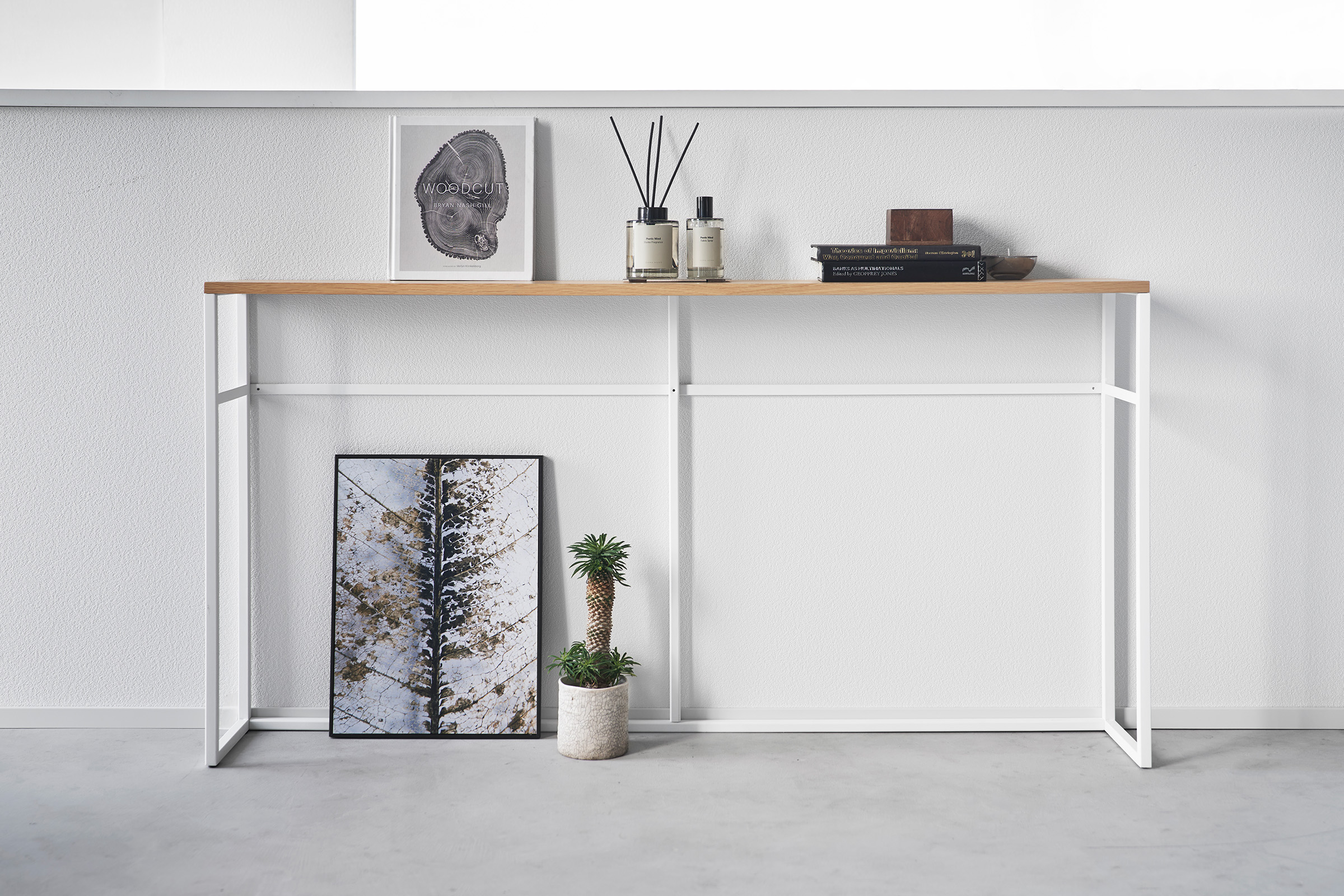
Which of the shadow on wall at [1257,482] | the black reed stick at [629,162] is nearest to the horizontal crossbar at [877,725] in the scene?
the shadow on wall at [1257,482]

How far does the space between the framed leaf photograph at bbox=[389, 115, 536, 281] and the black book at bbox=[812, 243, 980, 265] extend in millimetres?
711

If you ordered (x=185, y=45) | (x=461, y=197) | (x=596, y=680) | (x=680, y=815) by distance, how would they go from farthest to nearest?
(x=185, y=45)
(x=461, y=197)
(x=596, y=680)
(x=680, y=815)

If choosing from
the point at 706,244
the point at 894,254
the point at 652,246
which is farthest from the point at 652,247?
the point at 894,254

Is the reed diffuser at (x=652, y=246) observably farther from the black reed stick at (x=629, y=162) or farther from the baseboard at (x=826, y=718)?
the baseboard at (x=826, y=718)

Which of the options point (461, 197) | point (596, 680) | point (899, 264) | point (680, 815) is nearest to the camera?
point (680, 815)

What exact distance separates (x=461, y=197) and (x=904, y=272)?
102 centimetres

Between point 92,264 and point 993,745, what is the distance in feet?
7.76

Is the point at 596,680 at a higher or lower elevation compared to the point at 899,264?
lower

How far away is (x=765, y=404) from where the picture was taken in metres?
2.59

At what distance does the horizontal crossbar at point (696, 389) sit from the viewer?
2.57 metres

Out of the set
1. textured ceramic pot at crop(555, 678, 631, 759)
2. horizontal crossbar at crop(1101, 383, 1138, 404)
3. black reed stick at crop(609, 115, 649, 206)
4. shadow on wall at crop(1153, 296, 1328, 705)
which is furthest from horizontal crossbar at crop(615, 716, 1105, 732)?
black reed stick at crop(609, 115, 649, 206)

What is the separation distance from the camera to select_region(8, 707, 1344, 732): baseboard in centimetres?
260

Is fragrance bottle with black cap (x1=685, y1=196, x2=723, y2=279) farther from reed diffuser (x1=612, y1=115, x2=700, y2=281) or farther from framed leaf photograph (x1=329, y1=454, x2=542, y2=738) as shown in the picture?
framed leaf photograph (x1=329, y1=454, x2=542, y2=738)

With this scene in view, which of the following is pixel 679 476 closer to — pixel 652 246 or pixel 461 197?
pixel 652 246
